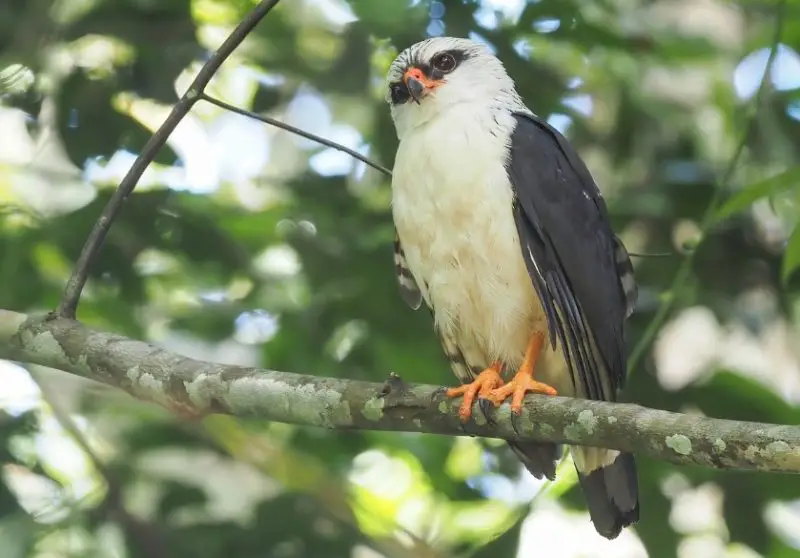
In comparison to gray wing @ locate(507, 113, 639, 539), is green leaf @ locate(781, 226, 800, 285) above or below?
above

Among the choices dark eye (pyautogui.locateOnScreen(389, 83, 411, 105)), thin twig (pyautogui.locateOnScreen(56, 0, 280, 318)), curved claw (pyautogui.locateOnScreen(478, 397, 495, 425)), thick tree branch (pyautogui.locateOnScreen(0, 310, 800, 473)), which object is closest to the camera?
thick tree branch (pyautogui.locateOnScreen(0, 310, 800, 473))

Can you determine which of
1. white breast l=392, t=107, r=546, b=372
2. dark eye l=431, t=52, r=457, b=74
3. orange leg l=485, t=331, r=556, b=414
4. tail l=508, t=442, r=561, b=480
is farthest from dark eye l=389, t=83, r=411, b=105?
tail l=508, t=442, r=561, b=480

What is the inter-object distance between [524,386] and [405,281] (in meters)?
0.92

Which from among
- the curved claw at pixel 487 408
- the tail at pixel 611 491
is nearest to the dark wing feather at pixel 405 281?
the tail at pixel 611 491

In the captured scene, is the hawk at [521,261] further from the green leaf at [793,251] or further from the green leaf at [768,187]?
the green leaf at [793,251]

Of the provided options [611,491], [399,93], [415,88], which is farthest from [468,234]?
[611,491]

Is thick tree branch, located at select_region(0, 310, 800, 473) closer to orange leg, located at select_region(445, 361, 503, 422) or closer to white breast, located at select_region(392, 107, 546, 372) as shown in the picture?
orange leg, located at select_region(445, 361, 503, 422)

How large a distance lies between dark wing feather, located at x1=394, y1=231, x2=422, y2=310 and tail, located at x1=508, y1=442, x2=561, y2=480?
0.62 m

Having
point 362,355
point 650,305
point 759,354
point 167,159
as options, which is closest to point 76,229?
point 167,159

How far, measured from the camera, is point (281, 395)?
9.30 ft

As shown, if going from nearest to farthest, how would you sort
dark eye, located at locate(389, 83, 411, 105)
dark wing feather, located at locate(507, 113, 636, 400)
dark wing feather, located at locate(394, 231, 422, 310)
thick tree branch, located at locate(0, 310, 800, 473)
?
thick tree branch, located at locate(0, 310, 800, 473) → dark wing feather, located at locate(507, 113, 636, 400) → dark wing feather, located at locate(394, 231, 422, 310) → dark eye, located at locate(389, 83, 411, 105)

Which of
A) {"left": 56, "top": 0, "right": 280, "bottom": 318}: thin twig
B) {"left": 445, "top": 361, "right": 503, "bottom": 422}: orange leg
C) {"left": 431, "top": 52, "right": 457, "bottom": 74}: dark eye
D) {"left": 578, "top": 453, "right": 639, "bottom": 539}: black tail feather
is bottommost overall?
{"left": 578, "top": 453, "right": 639, "bottom": 539}: black tail feather

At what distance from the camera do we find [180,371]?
114 inches

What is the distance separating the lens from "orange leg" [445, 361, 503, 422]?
9.30 feet
